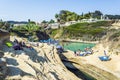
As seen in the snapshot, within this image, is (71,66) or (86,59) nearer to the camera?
(71,66)

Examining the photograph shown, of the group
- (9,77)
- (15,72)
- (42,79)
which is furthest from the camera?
(42,79)

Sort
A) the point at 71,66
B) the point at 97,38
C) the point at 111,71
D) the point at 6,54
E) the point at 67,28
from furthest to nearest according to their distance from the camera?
the point at 67,28, the point at 97,38, the point at 71,66, the point at 111,71, the point at 6,54

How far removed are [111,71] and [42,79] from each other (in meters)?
23.6

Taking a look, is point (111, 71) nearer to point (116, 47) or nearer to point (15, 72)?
point (116, 47)

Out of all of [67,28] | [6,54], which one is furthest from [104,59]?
[67,28]

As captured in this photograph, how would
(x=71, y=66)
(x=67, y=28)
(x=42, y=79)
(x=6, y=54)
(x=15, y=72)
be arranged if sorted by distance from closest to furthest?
1. (x=15, y=72)
2. (x=42, y=79)
3. (x=6, y=54)
4. (x=71, y=66)
5. (x=67, y=28)

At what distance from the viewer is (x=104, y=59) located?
62.6m

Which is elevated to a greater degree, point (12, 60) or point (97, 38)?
point (12, 60)

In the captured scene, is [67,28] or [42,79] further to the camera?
[67,28]

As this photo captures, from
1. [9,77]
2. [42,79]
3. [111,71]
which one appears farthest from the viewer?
[111,71]

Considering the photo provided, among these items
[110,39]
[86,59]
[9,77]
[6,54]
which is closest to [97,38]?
[110,39]

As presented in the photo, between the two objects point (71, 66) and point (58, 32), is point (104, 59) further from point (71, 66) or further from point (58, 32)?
point (58, 32)

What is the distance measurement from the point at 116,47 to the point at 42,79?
133 feet

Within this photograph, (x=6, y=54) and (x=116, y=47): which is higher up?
(x=6, y=54)
